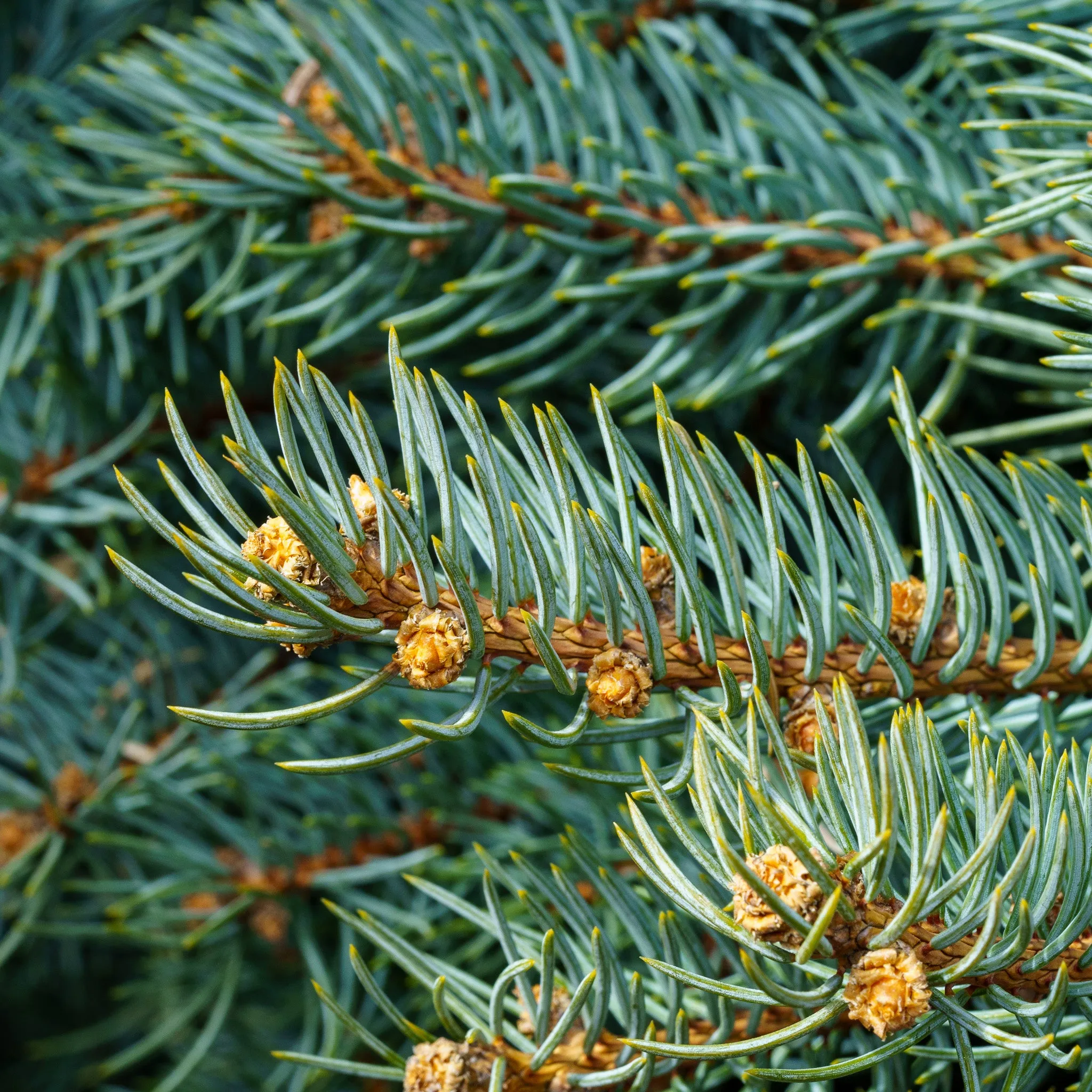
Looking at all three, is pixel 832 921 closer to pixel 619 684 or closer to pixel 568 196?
pixel 619 684

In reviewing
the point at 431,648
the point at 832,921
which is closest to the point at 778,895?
the point at 832,921

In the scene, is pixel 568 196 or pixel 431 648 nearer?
pixel 431 648

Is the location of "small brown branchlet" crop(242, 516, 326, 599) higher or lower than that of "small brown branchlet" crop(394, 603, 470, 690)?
higher

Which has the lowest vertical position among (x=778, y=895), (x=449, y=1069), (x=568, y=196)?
(x=449, y=1069)

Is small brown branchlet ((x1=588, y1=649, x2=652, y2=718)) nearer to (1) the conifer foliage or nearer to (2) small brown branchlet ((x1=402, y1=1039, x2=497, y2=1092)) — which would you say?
(1) the conifer foliage

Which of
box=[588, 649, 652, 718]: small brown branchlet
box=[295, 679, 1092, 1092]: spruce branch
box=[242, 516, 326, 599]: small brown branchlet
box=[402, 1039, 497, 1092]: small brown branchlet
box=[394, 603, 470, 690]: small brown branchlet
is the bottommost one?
box=[402, 1039, 497, 1092]: small brown branchlet

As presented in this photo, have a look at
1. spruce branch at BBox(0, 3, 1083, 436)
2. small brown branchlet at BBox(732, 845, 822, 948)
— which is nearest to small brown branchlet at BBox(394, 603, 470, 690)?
small brown branchlet at BBox(732, 845, 822, 948)

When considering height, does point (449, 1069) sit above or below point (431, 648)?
below

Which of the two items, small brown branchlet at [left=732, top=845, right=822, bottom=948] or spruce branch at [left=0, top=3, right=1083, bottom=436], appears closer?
small brown branchlet at [left=732, top=845, right=822, bottom=948]

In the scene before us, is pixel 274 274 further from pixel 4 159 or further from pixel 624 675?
pixel 624 675
